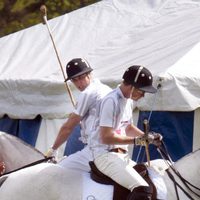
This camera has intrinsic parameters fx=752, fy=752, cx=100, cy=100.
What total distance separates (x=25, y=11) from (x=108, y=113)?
16.5 metres

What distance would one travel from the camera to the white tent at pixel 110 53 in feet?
→ 27.8

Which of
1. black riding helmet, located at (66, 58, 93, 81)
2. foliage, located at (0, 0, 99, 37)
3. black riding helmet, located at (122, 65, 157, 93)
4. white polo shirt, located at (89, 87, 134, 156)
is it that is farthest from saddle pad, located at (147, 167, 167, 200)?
foliage, located at (0, 0, 99, 37)

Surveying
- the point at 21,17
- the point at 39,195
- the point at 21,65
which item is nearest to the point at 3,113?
the point at 21,65

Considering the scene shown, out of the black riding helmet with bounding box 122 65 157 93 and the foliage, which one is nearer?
the black riding helmet with bounding box 122 65 157 93

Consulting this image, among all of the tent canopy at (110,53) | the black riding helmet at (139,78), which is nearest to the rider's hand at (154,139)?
the black riding helmet at (139,78)

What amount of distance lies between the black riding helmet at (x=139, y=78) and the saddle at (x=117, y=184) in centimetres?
61

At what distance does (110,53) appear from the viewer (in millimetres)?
10492

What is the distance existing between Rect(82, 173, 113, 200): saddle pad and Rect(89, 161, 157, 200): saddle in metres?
0.03

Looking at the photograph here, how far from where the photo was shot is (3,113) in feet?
33.2

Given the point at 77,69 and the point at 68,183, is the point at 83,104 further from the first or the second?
the point at 68,183

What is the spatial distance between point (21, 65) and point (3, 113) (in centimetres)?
105

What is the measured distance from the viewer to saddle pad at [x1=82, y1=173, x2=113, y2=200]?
5.70 meters

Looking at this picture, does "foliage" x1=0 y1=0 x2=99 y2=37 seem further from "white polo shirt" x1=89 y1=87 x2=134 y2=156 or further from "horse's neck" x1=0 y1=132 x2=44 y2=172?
"white polo shirt" x1=89 y1=87 x2=134 y2=156

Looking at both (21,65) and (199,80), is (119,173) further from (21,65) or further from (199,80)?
(21,65)
